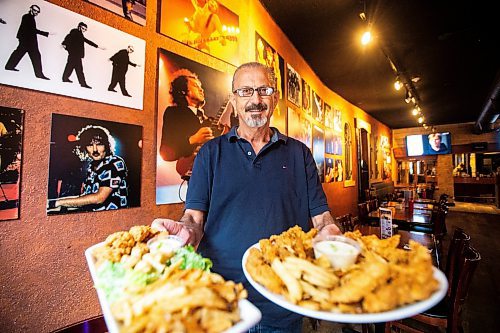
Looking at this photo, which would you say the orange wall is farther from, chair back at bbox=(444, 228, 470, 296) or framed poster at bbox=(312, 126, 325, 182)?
framed poster at bbox=(312, 126, 325, 182)

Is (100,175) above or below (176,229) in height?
above

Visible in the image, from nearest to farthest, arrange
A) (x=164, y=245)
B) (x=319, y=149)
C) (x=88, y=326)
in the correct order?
(x=164, y=245), (x=88, y=326), (x=319, y=149)

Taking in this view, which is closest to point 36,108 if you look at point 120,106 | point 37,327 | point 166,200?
point 120,106

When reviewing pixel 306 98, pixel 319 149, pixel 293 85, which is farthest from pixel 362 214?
pixel 293 85

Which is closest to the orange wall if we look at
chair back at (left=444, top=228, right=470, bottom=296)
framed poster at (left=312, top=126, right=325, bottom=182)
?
chair back at (left=444, top=228, right=470, bottom=296)

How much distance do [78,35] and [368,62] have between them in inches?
245

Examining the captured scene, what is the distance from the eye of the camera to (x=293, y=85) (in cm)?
482

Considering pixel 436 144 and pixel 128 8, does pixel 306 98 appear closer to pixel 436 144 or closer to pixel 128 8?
pixel 128 8

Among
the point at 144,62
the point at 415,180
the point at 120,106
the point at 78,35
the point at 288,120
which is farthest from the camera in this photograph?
the point at 415,180

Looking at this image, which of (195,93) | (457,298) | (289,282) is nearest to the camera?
(289,282)

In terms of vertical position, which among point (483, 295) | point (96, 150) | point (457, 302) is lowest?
point (483, 295)

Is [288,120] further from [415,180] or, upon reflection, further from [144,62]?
[415,180]

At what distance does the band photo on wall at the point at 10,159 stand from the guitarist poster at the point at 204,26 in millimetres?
1515

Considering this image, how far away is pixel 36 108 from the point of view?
5.38 feet
